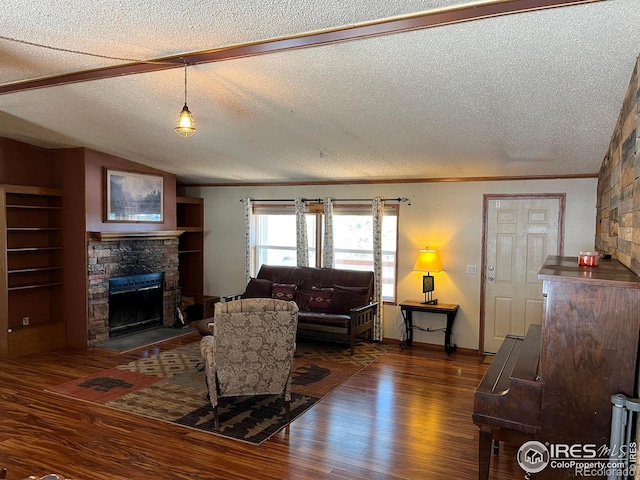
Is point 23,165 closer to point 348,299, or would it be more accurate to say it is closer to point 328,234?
point 328,234

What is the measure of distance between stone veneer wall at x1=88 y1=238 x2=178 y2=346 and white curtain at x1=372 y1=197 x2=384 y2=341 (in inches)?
125

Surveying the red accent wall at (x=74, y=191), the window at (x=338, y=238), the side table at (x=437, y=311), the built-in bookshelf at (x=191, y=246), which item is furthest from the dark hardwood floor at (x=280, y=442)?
the built-in bookshelf at (x=191, y=246)

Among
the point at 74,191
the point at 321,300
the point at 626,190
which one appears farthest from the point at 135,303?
the point at 626,190

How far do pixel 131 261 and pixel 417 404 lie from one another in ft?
14.8

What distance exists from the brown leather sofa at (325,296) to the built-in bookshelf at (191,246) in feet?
5.12

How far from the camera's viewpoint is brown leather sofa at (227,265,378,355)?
20.1ft

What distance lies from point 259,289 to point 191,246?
1.99 m

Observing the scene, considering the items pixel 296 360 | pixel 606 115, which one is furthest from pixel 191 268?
pixel 606 115

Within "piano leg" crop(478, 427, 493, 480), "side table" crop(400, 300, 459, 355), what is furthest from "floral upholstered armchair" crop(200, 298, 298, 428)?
"side table" crop(400, 300, 459, 355)

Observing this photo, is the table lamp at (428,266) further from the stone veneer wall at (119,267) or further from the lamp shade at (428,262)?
the stone veneer wall at (119,267)

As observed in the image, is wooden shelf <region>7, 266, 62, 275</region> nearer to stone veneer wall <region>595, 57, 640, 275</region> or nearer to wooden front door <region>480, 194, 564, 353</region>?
wooden front door <region>480, 194, 564, 353</region>

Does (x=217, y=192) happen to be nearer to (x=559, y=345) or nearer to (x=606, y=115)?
(x=606, y=115)

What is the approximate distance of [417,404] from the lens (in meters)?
4.43

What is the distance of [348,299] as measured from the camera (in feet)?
21.0
